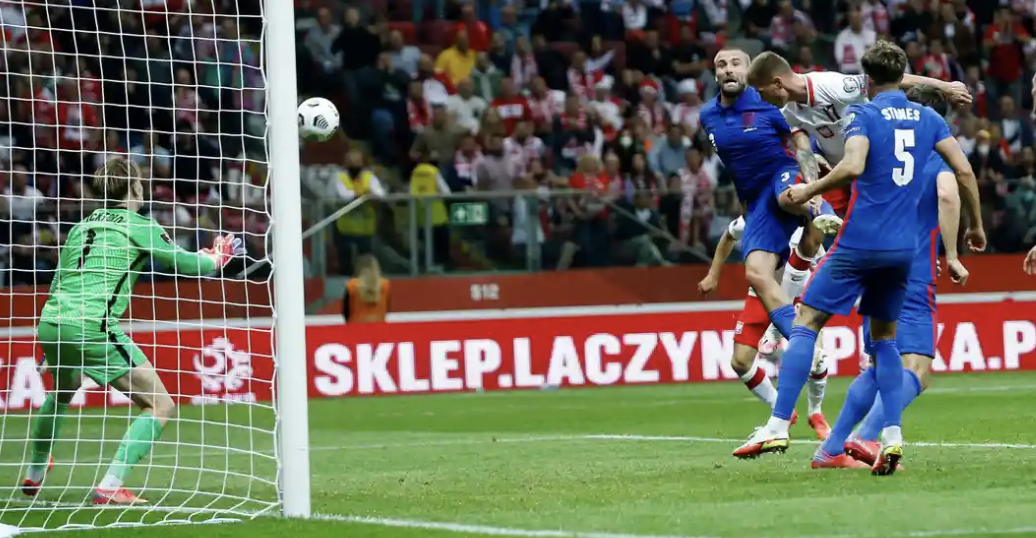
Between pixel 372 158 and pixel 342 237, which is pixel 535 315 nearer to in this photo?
pixel 342 237

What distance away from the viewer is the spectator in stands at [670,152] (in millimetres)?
19547

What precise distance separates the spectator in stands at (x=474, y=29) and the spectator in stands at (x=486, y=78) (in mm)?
341

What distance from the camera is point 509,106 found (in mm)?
20344

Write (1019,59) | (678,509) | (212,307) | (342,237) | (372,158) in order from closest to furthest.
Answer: (678,509) < (212,307) < (342,237) < (372,158) < (1019,59)

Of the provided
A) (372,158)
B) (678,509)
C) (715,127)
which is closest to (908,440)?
(715,127)

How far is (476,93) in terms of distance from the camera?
20.6 m

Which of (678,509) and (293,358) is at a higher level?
(293,358)

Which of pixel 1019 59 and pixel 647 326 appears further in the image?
pixel 1019 59

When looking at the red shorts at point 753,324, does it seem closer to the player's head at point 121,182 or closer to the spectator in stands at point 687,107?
the player's head at point 121,182

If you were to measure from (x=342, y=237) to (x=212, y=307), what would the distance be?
1770 mm

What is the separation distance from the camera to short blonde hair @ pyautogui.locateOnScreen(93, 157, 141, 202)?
28.2 feet

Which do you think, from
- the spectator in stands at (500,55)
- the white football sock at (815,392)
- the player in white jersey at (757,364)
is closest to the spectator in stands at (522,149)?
the spectator in stands at (500,55)

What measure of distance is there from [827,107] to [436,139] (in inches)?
413

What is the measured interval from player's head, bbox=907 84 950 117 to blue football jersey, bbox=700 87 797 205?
117 centimetres
